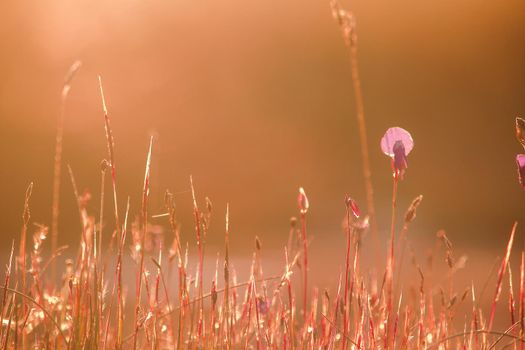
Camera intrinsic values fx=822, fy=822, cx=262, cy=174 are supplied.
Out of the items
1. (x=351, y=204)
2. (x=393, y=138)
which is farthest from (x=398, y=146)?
(x=351, y=204)

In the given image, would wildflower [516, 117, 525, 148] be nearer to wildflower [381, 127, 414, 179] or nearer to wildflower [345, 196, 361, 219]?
wildflower [381, 127, 414, 179]

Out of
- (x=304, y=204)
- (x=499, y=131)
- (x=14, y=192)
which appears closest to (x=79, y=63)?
(x=304, y=204)

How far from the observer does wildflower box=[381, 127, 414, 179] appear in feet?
5.31

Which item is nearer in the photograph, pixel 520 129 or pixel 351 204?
pixel 520 129

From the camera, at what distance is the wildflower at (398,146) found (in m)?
1.62

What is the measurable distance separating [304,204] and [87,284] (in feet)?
1.69

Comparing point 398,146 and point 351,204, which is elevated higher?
point 398,146

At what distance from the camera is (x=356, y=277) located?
6.16 feet

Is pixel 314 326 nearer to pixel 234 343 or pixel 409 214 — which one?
pixel 234 343

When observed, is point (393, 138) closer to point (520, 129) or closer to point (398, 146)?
point (398, 146)

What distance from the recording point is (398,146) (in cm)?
164

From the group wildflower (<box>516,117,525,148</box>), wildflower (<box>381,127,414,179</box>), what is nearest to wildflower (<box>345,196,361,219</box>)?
wildflower (<box>381,127,414,179</box>)

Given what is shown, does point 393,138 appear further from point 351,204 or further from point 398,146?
point 351,204

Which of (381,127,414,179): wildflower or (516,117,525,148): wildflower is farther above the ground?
(381,127,414,179): wildflower
